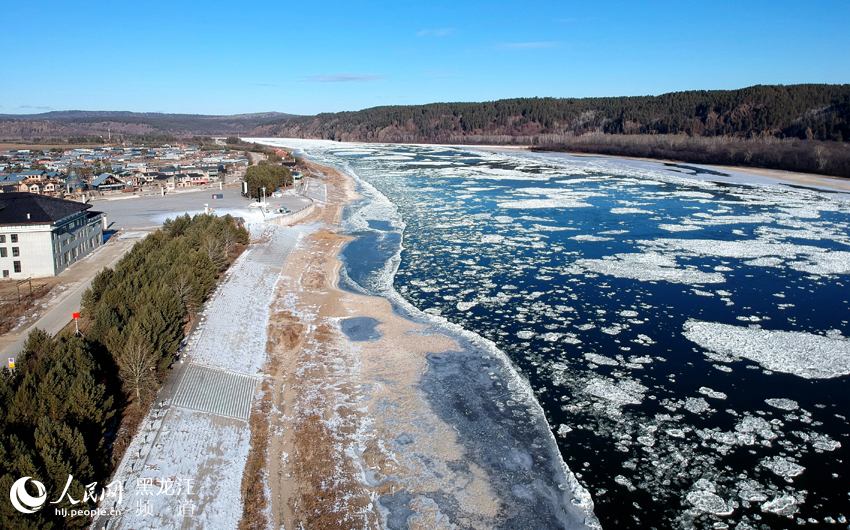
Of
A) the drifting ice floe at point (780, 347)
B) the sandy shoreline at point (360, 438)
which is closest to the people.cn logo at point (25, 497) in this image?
the sandy shoreline at point (360, 438)

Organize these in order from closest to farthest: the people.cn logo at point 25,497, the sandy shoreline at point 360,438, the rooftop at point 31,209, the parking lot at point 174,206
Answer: the people.cn logo at point 25,497 < the sandy shoreline at point 360,438 < the rooftop at point 31,209 < the parking lot at point 174,206

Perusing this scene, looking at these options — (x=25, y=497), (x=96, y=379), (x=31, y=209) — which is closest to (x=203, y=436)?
(x=96, y=379)

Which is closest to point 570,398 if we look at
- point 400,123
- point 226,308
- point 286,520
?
point 286,520

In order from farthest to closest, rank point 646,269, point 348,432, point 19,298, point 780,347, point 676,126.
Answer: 1. point 676,126
2. point 646,269
3. point 19,298
4. point 780,347
5. point 348,432

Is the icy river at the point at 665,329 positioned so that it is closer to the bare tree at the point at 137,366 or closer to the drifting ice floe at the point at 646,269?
the drifting ice floe at the point at 646,269

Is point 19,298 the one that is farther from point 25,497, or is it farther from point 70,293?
point 25,497

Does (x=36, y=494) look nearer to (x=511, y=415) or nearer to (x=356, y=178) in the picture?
(x=511, y=415)
